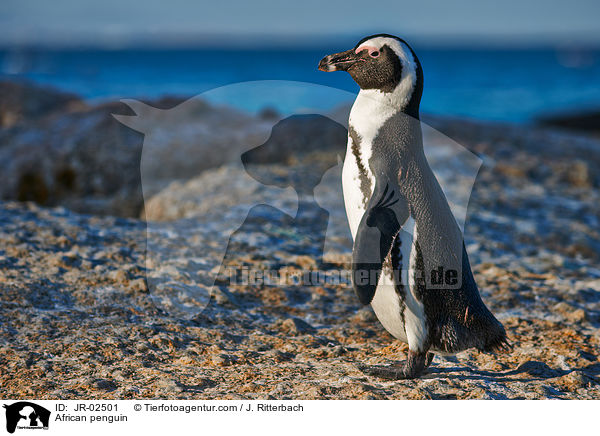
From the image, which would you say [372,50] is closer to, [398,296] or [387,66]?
[387,66]

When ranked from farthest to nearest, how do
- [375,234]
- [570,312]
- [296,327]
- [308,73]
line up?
[308,73], [570,312], [296,327], [375,234]

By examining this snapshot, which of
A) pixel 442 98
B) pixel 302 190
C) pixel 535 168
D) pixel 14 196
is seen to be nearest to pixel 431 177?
pixel 302 190

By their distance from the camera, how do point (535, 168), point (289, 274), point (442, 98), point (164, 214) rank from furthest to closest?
point (442, 98) → point (535, 168) → point (164, 214) → point (289, 274)

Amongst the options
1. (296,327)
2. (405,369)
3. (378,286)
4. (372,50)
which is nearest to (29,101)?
(296,327)

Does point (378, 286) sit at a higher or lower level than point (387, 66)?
lower

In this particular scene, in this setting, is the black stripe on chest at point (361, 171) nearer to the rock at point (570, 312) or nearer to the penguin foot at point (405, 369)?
the penguin foot at point (405, 369)

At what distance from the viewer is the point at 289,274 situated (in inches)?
143

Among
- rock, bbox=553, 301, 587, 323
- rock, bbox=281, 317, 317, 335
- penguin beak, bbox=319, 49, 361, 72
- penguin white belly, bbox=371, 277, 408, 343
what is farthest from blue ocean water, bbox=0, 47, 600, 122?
penguin white belly, bbox=371, 277, 408, 343

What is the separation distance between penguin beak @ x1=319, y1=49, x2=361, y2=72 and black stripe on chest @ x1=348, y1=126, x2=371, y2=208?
0.25 m

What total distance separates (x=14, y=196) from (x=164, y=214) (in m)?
2.08
